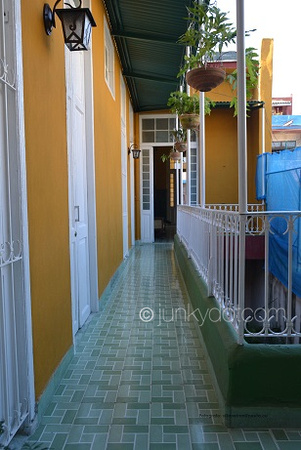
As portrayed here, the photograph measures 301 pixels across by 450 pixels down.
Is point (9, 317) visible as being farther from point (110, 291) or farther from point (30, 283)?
point (110, 291)

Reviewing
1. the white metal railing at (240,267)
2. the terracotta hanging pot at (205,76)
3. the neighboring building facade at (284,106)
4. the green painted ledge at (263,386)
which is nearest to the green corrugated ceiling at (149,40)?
the terracotta hanging pot at (205,76)

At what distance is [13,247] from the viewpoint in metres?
1.89

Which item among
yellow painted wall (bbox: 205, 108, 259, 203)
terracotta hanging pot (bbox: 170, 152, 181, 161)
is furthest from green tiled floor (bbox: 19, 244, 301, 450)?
yellow painted wall (bbox: 205, 108, 259, 203)

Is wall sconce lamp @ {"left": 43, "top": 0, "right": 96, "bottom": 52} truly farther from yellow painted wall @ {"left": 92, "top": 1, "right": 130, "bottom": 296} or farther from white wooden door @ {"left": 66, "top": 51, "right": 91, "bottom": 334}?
yellow painted wall @ {"left": 92, "top": 1, "right": 130, "bottom": 296}

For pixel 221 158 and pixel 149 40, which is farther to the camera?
pixel 221 158

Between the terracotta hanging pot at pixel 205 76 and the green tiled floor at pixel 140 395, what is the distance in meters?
2.37

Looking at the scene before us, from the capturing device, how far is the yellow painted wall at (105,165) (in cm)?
451

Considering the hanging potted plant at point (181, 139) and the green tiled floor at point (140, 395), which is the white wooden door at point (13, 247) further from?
A: the hanging potted plant at point (181, 139)

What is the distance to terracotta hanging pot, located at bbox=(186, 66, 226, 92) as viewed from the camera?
3660 millimetres

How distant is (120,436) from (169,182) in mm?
14474

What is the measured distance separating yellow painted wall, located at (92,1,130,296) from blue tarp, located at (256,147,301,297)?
207 centimetres

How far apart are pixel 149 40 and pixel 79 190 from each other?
10.6ft

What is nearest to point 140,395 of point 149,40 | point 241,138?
point 241,138

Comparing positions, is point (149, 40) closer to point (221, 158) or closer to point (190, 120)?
point (190, 120)
